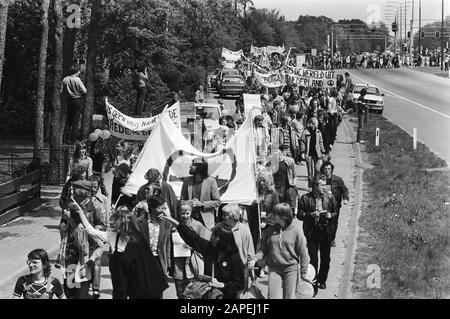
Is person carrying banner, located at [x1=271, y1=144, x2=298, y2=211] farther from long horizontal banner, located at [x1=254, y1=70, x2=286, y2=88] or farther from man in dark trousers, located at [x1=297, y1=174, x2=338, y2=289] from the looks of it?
long horizontal banner, located at [x1=254, y1=70, x2=286, y2=88]

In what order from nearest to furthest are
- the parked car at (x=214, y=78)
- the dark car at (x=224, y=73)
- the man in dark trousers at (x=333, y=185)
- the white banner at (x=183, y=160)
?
the man in dark trousers at (x=333, y=185)
the white banner at (x=183, y=160)
the dark car at (x=224, y=73)
the parked car at (x=214, y=78)

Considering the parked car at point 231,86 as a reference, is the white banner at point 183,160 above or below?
below

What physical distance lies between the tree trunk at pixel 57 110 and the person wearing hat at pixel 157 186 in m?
10.9

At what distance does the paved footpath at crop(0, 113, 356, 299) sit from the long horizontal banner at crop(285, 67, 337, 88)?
6.50m

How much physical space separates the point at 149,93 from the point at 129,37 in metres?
2.53

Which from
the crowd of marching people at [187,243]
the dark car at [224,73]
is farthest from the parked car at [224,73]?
the crowd of marching people at [187,243]

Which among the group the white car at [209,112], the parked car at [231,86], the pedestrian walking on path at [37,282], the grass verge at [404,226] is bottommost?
the grass verge at [404,226]

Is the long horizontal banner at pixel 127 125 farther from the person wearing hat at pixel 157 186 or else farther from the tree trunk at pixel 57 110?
the person wearing hat at pixel 157 186

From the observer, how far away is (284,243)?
9.95 meters

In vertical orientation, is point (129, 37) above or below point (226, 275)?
above

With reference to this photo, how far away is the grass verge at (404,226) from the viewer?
1249cm

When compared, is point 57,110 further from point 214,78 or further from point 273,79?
point 214,78
